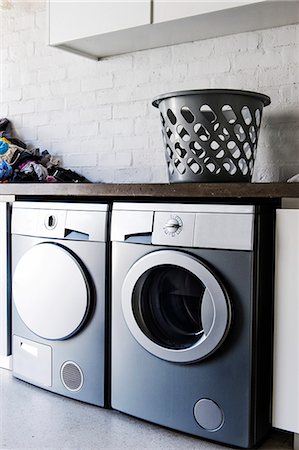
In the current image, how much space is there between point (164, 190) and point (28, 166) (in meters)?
1.18

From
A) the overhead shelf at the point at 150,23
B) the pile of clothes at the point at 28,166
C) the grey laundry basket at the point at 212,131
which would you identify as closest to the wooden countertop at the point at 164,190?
the grey laundry basket at the point at 212,131

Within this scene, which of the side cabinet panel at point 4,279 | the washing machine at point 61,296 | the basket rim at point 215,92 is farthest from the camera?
the side cabinet panel at point 4,279

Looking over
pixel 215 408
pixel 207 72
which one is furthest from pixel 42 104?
pixel 215 408

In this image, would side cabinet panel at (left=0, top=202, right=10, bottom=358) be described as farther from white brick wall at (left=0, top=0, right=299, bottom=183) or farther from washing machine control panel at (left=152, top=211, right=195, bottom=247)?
washing machine control panel at (left=152, top=211, right=195, bottom=247)

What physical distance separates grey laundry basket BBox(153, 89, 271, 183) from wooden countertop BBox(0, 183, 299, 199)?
0.18m

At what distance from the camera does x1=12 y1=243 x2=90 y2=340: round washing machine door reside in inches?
87.1

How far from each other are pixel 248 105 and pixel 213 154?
0.24 m

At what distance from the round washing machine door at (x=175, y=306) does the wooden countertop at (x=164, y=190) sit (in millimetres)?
226

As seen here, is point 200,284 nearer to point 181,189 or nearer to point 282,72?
point 181,189

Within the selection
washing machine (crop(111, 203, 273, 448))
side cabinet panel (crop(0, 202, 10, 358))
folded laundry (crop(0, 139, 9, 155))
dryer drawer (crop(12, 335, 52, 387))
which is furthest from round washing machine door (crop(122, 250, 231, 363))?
folded laundry (crop(0, 139, 9, 155))

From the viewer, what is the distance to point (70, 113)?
3172 millimetres

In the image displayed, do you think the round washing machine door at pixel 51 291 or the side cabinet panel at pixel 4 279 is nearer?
the round washing machine door at pixel 51 291

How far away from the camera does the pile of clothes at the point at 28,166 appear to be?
9.24ft

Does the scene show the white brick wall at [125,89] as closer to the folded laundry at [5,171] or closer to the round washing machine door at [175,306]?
the folded laundry at [5,171]
